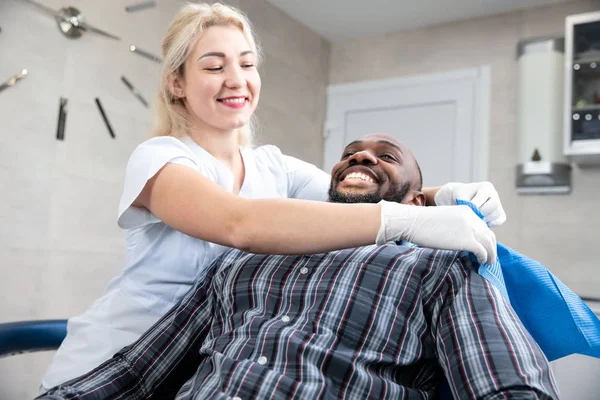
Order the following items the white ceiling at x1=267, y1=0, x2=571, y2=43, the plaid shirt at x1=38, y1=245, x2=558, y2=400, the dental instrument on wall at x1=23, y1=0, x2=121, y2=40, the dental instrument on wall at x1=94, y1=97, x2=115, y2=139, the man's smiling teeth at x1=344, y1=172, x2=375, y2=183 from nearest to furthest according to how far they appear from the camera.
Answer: the plaid shirt at x1=38, y1=245, x2=558, y2=400
the man's smiling teeth at x1=344, y1=172, x2=375, y2=183
the dental instrument on wall at x1=23, y1=0, x2=121, y2=40
the dental instrument on wall at x1=94, y1=97, x2=115, y2=139
the white ceiling at x1=267, y1=0, x2=571, y2=43

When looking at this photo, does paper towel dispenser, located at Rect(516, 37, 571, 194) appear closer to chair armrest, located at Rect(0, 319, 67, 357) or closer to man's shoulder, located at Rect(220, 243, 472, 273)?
man's shoulder, located at Rect(220, 243, 472, 273)

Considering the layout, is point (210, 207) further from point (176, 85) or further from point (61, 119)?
point (61, 119)

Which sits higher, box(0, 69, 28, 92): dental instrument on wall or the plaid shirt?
box(0, 69, 28, 92): dental instrument on wall

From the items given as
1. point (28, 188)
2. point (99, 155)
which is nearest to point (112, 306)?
point (28, 188)

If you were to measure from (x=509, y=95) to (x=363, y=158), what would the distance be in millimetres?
2353

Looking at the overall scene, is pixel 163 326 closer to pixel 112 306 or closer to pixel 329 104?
pixel 112 306

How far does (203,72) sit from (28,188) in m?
1.16

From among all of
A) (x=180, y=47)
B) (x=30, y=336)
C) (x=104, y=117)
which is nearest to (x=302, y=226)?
(x=180, y=47)

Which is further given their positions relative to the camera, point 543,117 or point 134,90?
point 543,117

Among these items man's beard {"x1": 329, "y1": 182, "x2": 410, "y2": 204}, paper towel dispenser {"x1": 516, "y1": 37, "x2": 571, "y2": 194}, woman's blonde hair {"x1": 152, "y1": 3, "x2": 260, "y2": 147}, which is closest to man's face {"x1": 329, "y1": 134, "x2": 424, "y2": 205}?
man's beard {"x1": 329, "y1": 182, "x2": 410, "y2": 204}

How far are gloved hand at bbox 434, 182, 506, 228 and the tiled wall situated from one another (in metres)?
1.60

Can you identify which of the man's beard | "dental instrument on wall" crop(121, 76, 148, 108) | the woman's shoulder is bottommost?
the man's beard

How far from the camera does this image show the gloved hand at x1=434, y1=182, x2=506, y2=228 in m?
1.31

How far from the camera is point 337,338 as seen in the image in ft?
3.47
